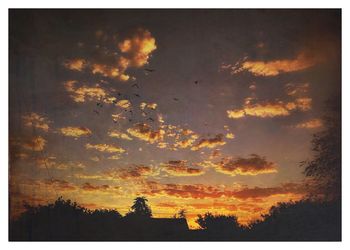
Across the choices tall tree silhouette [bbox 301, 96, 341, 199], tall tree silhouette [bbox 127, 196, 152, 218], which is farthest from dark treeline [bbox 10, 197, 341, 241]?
tall tree silhouette [bbox 301, 96, 341, 199]

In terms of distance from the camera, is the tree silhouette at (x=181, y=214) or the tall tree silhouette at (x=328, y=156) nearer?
the tall tree silhouette at (x=328, y=156)

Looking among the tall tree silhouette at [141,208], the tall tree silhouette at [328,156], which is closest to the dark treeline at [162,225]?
the tall tree silhouette at [141,208]

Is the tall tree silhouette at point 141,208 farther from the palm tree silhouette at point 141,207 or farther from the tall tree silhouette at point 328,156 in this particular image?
the tall tree silhouette at point 328,156

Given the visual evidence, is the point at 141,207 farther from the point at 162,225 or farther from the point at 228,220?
the point at 228,220

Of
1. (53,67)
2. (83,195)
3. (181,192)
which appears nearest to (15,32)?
(53,67)

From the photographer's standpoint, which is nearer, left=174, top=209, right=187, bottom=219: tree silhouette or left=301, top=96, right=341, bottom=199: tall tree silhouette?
left=301, top=96, right=341, bottom=199: tall tree silhouette

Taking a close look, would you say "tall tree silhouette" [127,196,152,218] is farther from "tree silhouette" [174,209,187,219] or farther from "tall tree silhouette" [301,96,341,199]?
"tall tree silhouette" [301,96,341,199]

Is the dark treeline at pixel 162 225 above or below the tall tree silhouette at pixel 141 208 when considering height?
below

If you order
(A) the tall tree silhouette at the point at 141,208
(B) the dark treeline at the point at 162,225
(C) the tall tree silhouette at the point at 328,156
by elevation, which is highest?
(C) the tall tree silhouette at the point at 328,156
